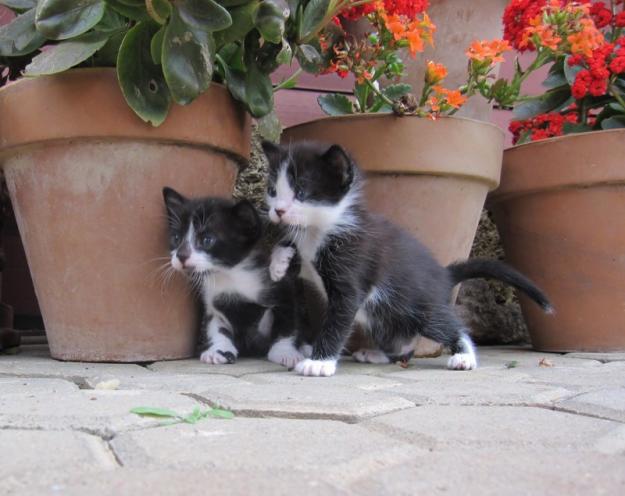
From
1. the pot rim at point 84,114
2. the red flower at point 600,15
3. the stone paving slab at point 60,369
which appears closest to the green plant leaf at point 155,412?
the stone paving slab at point 60,369

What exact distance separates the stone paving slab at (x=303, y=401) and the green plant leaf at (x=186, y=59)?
2.64ft

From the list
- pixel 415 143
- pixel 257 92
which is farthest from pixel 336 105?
pixel 257 92

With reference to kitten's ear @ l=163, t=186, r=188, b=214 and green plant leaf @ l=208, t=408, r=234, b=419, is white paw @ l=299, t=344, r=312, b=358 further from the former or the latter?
green plant leaf @ l=208, t=408, r=234, b=419

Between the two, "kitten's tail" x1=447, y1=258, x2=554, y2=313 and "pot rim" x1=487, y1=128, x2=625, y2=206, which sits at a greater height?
"pot rim" x1=487, y1=128, x2=625, y2=206

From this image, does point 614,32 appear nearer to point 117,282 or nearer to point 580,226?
point 580,226

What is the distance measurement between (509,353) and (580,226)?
1.79 ft

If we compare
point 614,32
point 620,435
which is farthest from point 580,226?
point 620,435

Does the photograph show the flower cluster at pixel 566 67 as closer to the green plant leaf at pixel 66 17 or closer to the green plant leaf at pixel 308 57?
the green plant leaf at pixel 308 57

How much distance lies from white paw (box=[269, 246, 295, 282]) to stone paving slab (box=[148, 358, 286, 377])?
0.27 meters

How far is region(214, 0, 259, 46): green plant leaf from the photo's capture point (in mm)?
1797

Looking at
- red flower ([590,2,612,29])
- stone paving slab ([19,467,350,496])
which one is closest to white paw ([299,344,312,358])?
stone paving slab ([19,467,350,496])

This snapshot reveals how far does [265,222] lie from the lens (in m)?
2.30

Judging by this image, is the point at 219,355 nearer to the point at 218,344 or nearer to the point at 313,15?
the point at 218,344

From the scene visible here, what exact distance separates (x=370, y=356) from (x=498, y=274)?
51cm
